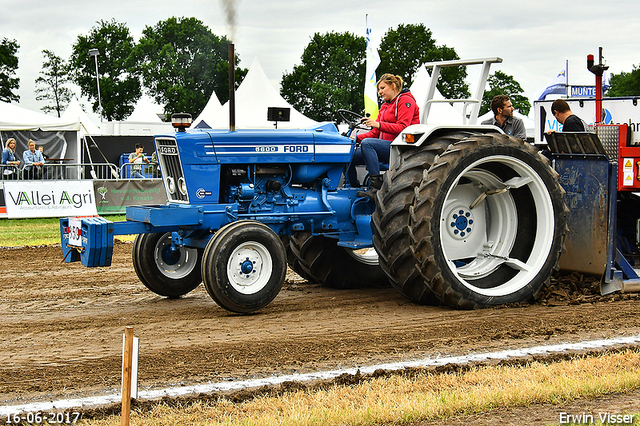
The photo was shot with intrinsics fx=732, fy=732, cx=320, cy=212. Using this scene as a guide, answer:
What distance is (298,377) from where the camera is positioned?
419 centimetres

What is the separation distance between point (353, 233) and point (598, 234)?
85.9 inches

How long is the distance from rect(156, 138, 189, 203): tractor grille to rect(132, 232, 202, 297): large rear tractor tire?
44 centimetres

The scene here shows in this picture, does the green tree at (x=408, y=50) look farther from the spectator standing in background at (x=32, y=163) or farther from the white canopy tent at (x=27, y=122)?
the spectator standing in background at (x=32, y=163)

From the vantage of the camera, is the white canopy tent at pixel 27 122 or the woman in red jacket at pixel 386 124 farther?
the white canopy tent at pixel 27 122

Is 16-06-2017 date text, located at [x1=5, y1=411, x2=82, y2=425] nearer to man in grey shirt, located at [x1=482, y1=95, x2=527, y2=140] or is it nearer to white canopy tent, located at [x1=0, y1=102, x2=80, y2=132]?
man in grey shirt, located at [x1=482, y1=95, x2=527, y2=140]

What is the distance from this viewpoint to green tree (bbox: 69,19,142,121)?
6197 centimetres

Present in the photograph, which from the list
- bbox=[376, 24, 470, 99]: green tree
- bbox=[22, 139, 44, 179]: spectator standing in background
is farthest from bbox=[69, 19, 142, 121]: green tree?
bbox=[22, 139, 44, 179]: spectator standing in background

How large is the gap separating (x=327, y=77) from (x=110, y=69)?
19255 mm

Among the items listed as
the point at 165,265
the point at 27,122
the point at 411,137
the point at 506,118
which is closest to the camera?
the point at 411,137

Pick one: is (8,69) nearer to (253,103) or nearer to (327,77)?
(327,77)

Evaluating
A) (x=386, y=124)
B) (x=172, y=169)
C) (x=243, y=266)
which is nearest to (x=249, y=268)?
(x=243, y=266)

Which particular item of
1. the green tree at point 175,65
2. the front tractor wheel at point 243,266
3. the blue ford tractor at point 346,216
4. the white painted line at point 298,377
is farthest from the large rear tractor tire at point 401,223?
the green tree at point 175,65

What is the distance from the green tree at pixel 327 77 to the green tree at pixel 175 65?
25.0ft

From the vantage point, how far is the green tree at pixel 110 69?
62.0 meters
